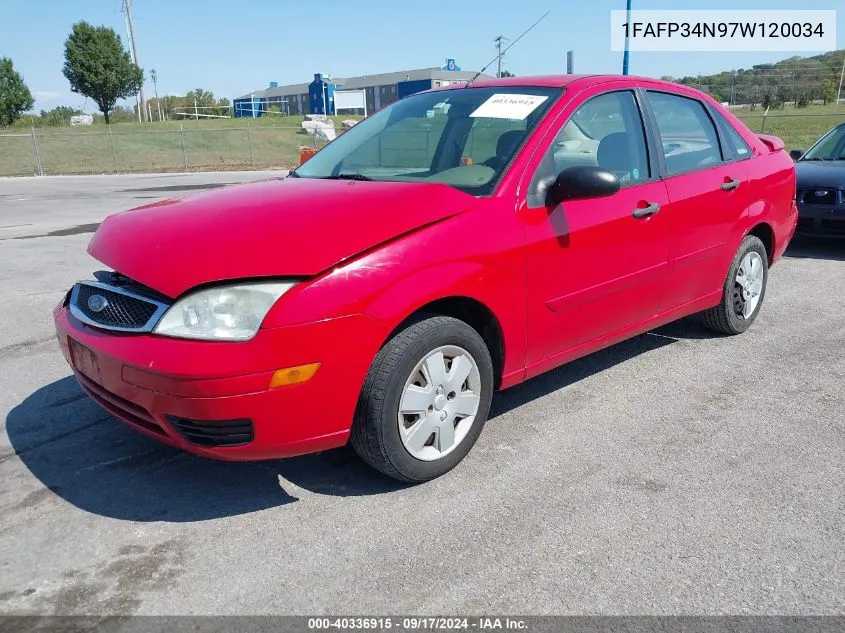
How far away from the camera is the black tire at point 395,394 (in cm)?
271

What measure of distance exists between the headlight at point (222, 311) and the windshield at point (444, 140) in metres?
1.15

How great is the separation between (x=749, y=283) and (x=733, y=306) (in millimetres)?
228

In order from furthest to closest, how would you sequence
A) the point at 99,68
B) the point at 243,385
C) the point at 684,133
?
the point at 99,68, the point at 684,133, the point at 243,385

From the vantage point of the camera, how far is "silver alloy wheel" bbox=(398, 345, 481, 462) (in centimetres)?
286

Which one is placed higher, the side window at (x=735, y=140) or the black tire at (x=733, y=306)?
the side window at (x=735, y=140)

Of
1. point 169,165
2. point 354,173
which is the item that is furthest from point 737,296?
point 169,165

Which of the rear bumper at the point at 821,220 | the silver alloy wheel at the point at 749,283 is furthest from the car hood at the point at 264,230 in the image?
the rear bumper at the point at 821,220

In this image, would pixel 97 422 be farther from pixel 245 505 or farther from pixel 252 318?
pixel 252 318

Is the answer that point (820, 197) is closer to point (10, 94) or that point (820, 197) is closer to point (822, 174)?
point (822, 174)

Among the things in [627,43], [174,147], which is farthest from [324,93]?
[627,43]

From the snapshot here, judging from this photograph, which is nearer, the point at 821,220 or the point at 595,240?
the point at 595,240

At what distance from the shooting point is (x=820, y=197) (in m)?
7.71

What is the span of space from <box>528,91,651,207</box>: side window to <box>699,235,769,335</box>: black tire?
1.26 m

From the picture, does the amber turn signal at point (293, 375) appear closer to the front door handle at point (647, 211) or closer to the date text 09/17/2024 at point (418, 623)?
the date text 09/17/2024 at point (418, 623)
